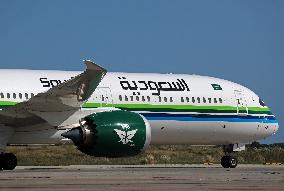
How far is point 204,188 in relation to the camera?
19.8 metres

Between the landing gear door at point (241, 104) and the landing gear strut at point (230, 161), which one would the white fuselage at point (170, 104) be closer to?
the landing gear door at point (241, 104)

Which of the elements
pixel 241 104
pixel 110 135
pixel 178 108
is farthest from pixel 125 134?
pixel 241 104

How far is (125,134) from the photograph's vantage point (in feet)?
78.5

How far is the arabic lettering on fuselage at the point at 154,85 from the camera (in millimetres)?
33478

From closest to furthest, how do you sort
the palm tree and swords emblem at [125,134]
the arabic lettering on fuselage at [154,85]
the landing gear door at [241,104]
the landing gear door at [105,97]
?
the palm tree and swords emblem at [125,134] → the landing gear door at [105,97] → the arabic lettering on fuselage at [154,85] → the landing gear door at [241,104]

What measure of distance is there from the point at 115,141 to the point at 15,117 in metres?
6.60

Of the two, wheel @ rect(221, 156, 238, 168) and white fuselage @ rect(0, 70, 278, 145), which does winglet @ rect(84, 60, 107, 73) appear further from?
wheel @ rect(221, 156, 238, 168)

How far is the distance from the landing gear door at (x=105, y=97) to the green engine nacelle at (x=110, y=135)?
26.3ft

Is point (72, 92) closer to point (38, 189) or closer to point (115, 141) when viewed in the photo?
point (115, 141)

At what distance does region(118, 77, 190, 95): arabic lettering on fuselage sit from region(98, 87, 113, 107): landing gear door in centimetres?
90

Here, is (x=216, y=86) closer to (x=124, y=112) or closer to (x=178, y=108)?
(x=178, y=108)

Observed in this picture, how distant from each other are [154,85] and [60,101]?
8.01 meters

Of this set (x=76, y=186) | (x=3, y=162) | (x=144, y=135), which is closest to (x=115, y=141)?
(x=144, y=135)

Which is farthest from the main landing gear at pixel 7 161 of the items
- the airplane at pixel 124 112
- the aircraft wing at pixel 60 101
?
the aircraft wing at pixel 60 101
